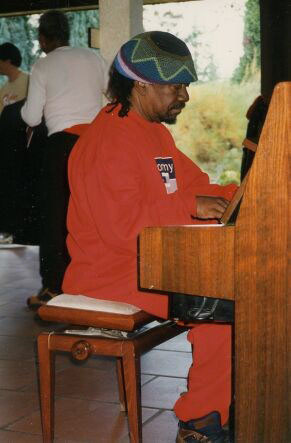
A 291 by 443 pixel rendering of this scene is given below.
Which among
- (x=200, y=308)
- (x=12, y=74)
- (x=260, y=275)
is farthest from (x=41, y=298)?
(x=260, y=275)

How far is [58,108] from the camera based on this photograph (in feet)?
12.8

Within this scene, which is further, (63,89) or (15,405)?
(63,89)

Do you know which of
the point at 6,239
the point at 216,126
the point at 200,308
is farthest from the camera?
the point at 216,126

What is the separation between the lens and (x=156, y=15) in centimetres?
802

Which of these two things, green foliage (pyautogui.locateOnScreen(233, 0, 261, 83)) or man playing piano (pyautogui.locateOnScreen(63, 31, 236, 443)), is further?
green foliage (pyautogui.locateOnScreen(233, 0, 261, 83))

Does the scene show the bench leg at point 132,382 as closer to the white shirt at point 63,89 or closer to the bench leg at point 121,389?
the bench leg at point 121,389

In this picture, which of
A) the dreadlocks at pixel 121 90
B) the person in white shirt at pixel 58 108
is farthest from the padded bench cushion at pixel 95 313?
the person in white shirt at pixel 58 108

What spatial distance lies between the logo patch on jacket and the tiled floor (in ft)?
2.55

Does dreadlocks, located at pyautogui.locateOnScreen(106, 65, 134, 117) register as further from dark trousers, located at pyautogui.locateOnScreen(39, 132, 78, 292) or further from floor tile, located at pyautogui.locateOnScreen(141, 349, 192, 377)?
dark trousers, located at pyautogui.locateOnScreen(39, 132, 78, 292)

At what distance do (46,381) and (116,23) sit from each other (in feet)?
10.4

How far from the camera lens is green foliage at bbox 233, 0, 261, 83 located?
8.38 metres

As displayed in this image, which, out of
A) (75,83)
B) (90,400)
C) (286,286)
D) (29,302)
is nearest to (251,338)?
(286,286)

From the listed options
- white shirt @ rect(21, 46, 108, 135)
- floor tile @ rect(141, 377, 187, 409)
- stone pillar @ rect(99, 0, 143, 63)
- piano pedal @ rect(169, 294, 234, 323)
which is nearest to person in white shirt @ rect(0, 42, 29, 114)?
stone pillar @ rect(99, 0, 143, 63)

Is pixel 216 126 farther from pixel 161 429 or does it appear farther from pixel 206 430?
pixel 206 430
